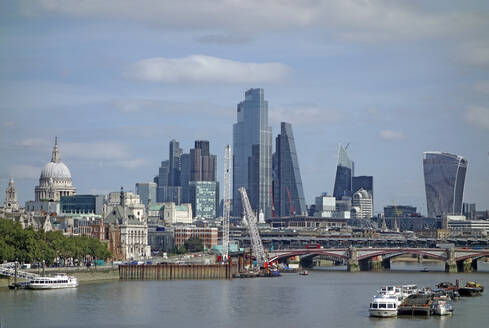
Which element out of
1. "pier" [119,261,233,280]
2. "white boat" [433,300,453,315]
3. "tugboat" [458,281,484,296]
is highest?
"pier" [119,261,233,280]

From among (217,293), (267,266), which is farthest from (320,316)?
(267,266)

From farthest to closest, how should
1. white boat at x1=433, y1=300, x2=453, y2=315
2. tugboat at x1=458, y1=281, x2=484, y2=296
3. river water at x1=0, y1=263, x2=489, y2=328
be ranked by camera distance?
tugboat at x1=458, y1=281, x2=484, y2=296 < white boat at x1=433, y1=300, x2=453, y2=315 < river water at x1=0, y1=263, x2=489, y2=328

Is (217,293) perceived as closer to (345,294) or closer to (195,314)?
(345,294)

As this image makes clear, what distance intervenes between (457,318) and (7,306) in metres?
40.6

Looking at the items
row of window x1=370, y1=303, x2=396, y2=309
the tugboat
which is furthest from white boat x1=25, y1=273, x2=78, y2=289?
the tugboat

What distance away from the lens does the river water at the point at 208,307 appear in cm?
9319

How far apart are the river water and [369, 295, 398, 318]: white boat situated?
0.97 m

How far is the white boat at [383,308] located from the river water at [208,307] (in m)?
0.97

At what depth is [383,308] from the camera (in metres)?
97.9

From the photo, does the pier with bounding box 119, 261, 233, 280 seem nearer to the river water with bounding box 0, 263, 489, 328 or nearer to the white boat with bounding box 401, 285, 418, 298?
the river water with bounding box 0, 263, 489, 328

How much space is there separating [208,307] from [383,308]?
17.7 m

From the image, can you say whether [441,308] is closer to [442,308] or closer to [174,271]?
[442,308]

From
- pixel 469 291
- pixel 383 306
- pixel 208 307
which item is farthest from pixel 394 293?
pixel 469 291

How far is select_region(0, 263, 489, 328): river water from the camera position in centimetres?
9319
